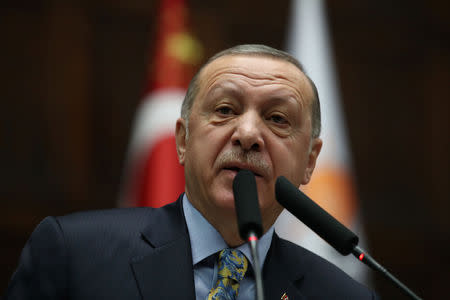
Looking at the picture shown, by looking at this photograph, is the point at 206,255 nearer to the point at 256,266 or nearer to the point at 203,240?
the point at 203,240

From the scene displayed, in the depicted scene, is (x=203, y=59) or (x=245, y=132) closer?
(x=245, y=132)

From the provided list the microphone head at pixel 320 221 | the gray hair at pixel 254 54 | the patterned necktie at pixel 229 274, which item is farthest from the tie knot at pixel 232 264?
the gray hair at pixel 254 54

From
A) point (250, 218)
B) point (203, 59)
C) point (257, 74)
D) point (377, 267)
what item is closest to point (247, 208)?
point (250, 218)

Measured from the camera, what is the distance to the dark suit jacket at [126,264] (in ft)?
5.09

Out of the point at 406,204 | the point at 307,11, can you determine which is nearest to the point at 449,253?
the point at 406,204

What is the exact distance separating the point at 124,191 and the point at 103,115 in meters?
0.95

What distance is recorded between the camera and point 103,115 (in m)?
4.46

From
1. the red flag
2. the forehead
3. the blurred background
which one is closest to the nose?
the forehead

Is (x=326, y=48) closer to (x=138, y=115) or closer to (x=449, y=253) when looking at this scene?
(x=138, y=115)

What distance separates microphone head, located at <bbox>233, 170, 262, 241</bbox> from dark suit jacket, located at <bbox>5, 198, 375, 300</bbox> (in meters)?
0.44

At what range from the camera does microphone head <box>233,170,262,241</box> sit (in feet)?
3.90

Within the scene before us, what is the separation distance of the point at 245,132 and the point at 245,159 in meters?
0.08

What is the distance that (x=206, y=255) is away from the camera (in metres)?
1.69

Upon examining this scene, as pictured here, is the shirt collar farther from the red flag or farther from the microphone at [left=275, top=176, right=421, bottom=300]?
the red flag
